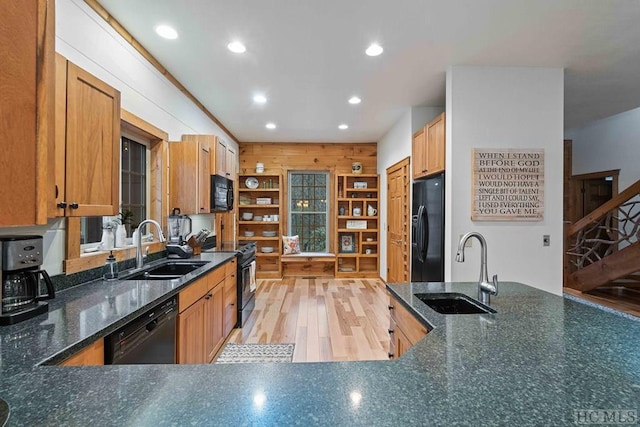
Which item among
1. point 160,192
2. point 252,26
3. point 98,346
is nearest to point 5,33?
point 98,346

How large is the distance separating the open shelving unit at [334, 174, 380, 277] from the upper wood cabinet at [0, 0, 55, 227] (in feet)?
19.1

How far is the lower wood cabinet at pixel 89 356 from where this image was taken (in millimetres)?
1163

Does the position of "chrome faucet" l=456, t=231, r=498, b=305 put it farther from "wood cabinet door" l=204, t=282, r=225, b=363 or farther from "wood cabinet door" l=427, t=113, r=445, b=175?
"wood cabinet door" l=204, t=282, r=225, b=363

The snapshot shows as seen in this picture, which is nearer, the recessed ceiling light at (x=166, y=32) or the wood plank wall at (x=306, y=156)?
the recessed ceiling light at (x=166, y=32)

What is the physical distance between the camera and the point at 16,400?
31.3 inches

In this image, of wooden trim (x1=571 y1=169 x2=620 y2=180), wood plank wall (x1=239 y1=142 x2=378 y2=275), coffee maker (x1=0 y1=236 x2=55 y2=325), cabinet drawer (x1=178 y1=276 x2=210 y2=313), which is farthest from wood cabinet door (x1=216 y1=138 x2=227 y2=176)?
wooden trim (x1=571 y1=169 x2=620 y2=180)

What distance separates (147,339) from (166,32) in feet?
7.70

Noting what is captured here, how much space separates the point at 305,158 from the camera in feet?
22.2

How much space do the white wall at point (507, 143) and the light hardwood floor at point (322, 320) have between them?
3.80 ft

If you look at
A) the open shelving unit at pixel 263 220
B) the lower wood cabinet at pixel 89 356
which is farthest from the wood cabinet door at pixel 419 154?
the lower wood cabinet at pixel 89 356

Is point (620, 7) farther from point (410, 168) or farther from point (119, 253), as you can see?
point (119, 253)

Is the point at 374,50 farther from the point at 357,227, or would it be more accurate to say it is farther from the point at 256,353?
the point at 357,227

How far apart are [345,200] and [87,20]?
5097 mm

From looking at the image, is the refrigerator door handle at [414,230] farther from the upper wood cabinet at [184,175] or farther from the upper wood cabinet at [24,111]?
the upper wood cabinet at [24,111]
